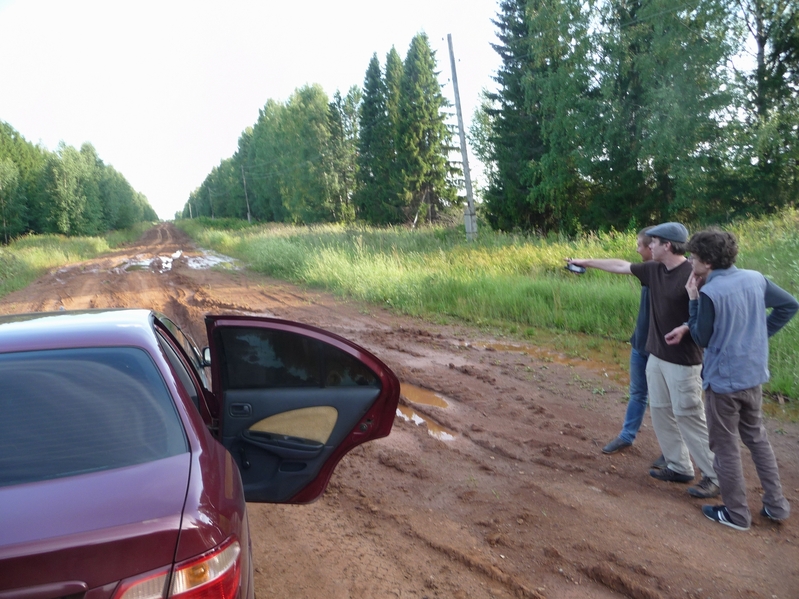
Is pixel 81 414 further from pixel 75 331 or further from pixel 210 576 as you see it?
pixel 210 576

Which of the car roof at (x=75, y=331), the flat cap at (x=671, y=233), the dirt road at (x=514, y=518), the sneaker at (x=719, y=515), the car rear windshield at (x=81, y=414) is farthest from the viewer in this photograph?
the flat cap at (x=671, y=233)

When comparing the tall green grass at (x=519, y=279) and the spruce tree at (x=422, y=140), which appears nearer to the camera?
the tall green grass at (x=519, y=279)

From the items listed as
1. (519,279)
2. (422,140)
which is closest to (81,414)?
(519,279)

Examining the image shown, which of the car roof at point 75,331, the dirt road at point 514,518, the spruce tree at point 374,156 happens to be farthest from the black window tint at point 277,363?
the spruce tree at point 374,156

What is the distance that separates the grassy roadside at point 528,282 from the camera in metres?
8.96

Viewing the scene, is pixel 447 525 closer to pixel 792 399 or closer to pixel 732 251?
pixel 732 251

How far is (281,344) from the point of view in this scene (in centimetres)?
324

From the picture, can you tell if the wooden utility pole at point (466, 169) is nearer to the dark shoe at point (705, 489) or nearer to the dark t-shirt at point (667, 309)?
the dark t-shirt at point (667, 309)

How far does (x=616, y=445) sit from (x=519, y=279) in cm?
756

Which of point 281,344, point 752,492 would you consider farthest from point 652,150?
point 281,344

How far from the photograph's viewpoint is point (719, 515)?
376 centimetres

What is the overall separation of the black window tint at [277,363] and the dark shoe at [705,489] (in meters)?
2.50

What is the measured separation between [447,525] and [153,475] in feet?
7.23

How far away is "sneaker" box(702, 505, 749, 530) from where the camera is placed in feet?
12.1
